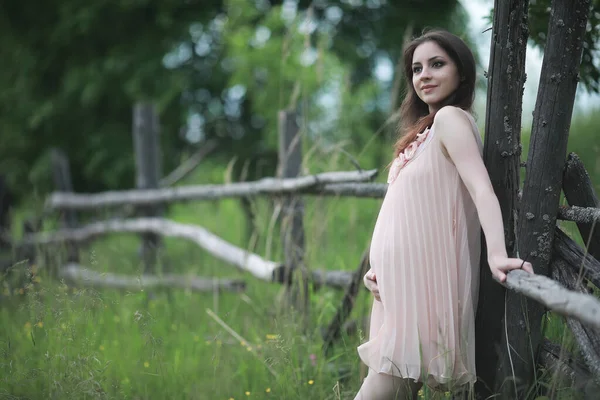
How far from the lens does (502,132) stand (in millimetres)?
1725

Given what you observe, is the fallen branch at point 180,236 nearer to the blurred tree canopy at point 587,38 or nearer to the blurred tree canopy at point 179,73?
the blurred tree canopy at point 179,73

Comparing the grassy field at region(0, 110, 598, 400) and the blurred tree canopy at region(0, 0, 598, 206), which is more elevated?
the blurred tree canopy at region(0, 0, 598, 206)

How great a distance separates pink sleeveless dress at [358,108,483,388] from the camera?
1687 millimetres

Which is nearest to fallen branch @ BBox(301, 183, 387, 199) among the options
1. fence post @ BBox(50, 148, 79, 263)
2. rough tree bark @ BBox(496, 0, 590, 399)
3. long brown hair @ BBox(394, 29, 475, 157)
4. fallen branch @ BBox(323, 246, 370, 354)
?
fallen branch @ BBox(323, 246, 370, 354)

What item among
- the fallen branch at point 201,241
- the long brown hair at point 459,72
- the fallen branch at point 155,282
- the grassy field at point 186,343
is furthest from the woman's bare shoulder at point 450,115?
the fallen branch at point 155,282

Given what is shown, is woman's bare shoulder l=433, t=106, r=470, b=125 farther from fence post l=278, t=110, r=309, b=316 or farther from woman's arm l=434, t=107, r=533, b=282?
fence post l=278, t=110, r=309, b=316

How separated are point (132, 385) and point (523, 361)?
5.37ft

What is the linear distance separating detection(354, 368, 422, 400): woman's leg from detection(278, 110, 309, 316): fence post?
3.63ft

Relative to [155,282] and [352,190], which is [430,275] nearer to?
[352,190]

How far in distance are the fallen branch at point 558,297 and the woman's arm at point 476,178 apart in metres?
0.05

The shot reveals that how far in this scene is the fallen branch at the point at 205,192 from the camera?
9.68 feet

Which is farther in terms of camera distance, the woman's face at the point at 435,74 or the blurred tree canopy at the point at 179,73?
the blurred tree canopy at the point at 179,73

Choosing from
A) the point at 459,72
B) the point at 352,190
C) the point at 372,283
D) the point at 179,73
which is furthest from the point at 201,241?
the point at 459,72

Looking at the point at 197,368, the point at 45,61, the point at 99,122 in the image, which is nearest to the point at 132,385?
the point at 197,368
